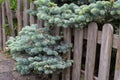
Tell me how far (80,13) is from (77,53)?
2.00 feet

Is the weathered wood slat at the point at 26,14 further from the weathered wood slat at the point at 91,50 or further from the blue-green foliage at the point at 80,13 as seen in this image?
the weathered wood slat at the point at 91,50

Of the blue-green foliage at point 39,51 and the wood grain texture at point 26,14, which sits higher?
the wood grain texture at point 26,14

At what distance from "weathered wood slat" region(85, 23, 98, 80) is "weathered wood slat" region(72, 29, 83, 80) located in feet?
0.48

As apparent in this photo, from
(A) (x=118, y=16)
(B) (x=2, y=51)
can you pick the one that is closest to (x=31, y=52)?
(A) (x=118, y=16)

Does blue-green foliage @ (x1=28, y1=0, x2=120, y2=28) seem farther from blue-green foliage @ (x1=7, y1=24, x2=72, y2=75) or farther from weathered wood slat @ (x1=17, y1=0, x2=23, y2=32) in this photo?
weathered wood slat @ (x1=17, y1=0, x2=23, y2=32)

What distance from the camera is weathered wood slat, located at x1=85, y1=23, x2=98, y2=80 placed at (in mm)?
2855

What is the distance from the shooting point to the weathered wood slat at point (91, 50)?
286 centimetres

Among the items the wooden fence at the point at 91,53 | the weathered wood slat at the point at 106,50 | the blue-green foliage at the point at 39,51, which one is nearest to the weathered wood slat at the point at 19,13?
the wooden fence at the point at 91,53

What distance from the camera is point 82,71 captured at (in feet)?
10.3

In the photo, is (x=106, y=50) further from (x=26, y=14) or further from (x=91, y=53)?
(x=26, y=14)

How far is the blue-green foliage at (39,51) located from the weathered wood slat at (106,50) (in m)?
0.50

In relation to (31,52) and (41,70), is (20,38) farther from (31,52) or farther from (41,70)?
(41,70)

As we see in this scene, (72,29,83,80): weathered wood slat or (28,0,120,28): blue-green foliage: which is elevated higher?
(28,0,120,28): blue-green foliage

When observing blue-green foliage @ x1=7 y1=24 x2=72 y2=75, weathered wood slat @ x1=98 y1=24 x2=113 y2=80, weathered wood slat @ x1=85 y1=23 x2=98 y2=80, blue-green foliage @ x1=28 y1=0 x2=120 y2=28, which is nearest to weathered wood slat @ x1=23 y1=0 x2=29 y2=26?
blue-green foliage @ x1=7 y1=24 x2=72 y2=75
